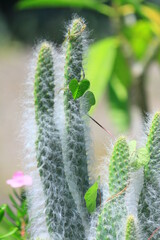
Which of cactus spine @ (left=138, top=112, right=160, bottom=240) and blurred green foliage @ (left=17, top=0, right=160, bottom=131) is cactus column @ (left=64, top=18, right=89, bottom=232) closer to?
cactus spine @ (left=138, top=112, right=160, bottom=240)

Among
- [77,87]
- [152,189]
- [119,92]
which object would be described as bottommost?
[152,189]

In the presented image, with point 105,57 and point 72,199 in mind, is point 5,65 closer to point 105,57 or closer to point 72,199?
point 105,57

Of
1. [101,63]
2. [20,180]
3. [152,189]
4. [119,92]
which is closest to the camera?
[152,189]

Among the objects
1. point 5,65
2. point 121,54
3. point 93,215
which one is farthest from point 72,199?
point 5,65

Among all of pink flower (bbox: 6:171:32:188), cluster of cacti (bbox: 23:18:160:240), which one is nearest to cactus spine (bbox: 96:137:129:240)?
cluster of cacti (bbox: 23:18:160:240)

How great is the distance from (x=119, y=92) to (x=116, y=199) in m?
0.99

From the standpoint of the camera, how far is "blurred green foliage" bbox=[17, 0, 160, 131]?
1363 mm

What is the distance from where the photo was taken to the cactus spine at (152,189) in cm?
50

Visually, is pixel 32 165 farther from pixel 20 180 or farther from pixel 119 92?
pixel 119 92

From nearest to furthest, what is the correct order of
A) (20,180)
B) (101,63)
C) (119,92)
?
(20,180) < (101,63) < (119,92)

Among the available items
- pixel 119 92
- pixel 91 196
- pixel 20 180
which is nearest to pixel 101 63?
pixel 119 92

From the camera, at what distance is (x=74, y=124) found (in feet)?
1.73

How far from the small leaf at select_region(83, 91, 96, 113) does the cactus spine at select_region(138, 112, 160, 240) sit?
0.08 metres

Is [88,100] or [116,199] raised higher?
[88,100]
